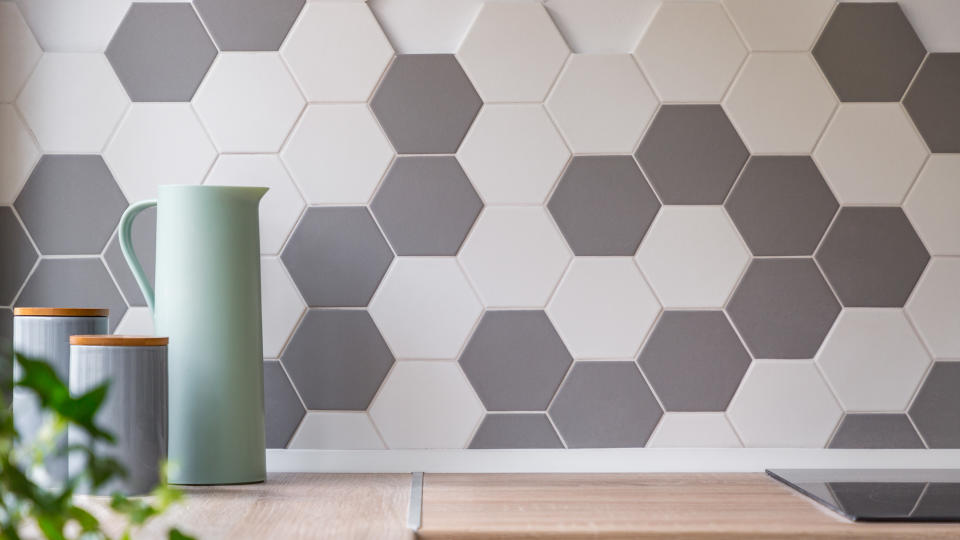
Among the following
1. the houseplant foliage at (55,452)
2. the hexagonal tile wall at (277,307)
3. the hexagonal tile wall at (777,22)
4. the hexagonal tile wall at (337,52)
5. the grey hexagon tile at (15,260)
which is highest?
the hexagonal tile wall at (777,22)

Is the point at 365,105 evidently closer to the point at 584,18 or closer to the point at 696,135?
the point at 584,18

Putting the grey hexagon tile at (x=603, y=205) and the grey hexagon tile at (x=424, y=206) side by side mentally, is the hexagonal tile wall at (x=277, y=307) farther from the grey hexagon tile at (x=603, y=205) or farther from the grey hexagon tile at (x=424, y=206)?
the grey hexagon tile at (x=603, y=205)

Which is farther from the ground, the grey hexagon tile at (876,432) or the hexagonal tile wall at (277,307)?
the hexagonal tile wall at (277,307)

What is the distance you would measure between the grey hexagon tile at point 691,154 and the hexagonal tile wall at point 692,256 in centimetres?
3

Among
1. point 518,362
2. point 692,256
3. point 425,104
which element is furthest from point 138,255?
point 692,256

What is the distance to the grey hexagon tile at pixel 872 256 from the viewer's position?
1.28 m

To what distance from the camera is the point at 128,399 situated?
98cm

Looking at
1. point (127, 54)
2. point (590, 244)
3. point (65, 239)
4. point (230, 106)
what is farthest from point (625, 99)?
point (65, 239)

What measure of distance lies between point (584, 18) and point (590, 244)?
334mm

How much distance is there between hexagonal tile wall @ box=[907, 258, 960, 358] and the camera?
128 centimetres

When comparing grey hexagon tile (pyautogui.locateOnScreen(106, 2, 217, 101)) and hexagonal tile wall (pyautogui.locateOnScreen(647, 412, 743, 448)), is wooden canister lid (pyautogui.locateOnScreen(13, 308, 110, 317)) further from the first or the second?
hexagonal tile wall (pyautogui.locateOnScreen(647, 412, 743, 448))

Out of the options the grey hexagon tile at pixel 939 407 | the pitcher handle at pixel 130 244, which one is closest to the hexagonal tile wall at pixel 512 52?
the pitcher handle at pixel 130 244

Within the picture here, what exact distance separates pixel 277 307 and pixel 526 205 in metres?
0.39

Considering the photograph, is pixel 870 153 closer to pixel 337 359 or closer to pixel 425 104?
pixel 425 104
